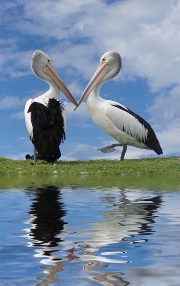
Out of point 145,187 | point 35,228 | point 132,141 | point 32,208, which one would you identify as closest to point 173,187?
point 145,187

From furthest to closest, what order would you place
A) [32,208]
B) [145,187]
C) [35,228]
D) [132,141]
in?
1. [132,141]
2. [145,187]
3. [32,208]
4. [35,228]

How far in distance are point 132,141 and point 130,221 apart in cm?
1285

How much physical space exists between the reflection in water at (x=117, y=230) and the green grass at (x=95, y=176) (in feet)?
8.11

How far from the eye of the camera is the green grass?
430 inches

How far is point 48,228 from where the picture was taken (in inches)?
213

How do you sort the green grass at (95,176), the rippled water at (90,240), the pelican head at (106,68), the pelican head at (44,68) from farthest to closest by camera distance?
the pelican head at (106,68) < the pelican head at (44,68) < the green grass at (95,176) < the rippled water at (90,240)

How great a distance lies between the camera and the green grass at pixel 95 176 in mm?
10930

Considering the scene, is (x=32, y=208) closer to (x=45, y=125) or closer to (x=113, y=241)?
(x=113, y=241)

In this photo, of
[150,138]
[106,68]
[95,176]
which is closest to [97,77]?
[106,68]

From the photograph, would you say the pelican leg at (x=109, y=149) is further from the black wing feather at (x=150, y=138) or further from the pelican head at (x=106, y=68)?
the pelican head at (x=106, y=68)

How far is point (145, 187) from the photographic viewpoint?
10289 mm

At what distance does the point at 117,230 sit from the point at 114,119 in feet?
42.5

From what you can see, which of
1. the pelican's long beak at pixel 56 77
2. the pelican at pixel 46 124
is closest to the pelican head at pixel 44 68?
the pelican's long beak at pixel 56 77

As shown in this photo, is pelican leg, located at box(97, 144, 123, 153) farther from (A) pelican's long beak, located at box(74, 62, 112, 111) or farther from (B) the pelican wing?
(A) pelican's long beak, located at box(74, 62, 112, 111)
